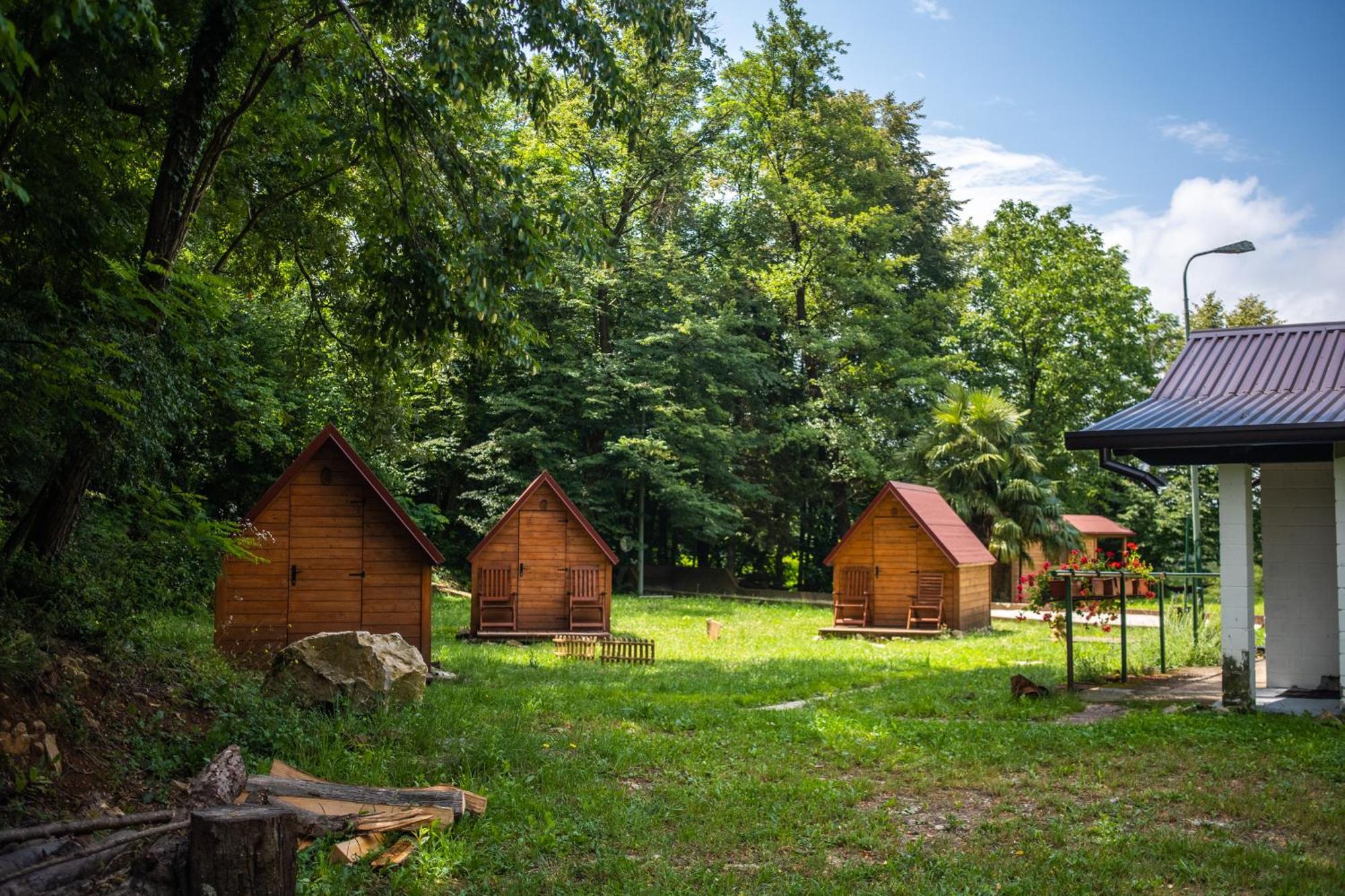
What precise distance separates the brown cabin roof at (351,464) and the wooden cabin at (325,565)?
15mm

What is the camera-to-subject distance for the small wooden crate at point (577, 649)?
64.1ft

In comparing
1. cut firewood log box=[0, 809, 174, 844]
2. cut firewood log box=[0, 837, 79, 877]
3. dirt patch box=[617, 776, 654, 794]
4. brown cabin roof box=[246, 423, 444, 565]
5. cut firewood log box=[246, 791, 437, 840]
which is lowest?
dirt patch box=[617, 776, 654, 794]

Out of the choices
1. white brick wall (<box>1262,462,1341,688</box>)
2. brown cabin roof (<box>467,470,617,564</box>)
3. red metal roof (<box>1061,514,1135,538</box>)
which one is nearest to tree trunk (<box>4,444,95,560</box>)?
white brick wall (<box>1262,462,1341,688</box>)

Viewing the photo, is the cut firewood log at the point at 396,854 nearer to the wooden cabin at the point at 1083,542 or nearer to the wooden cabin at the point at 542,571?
the wooden cabin at the point at 542,571

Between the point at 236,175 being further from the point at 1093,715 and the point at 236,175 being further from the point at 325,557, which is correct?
the point at 1093,715

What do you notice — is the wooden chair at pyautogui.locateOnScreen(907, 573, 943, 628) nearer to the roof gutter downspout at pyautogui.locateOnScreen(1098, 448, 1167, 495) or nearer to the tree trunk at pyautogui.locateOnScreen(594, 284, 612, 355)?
the roof gutter downspout at pyautogui.locateOnScreen(1098, 448, 1167, 495)

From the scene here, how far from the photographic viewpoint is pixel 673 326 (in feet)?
122

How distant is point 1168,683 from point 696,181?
1144 inches

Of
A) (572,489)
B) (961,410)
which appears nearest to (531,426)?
(572,489)

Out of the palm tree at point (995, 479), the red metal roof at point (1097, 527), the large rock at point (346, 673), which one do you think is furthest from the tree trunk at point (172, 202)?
the red metal roof at point (1097, 527)

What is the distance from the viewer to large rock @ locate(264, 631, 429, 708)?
422 inches

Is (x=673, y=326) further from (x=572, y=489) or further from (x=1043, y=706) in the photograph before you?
(x=1043, y=706)

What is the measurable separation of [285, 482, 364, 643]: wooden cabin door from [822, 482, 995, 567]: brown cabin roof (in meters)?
13.3

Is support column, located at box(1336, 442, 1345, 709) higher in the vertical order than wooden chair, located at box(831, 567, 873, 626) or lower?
higher
